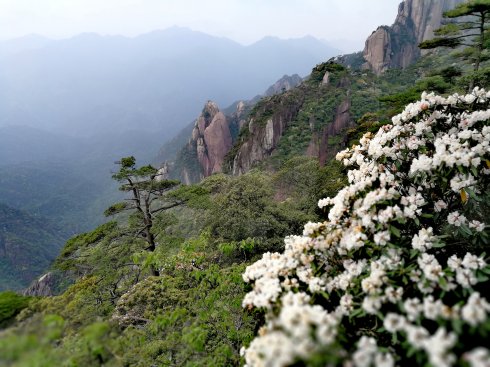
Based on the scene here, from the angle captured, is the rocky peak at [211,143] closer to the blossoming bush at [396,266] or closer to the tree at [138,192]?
the tree at [138,192]

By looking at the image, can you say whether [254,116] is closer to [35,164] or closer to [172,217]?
[172,217]

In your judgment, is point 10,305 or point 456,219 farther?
point 10,305

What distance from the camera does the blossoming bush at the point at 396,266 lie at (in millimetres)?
2049

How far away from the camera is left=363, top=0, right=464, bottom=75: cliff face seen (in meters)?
78.5

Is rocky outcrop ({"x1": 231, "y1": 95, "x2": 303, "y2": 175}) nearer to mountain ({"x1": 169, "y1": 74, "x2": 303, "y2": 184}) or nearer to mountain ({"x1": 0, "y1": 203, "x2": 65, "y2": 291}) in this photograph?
mountain ({"x1": 169, "y1": 74, "x2": 303, "y2": 184})

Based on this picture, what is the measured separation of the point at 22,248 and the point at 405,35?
97.7 meters

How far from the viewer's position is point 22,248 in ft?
240

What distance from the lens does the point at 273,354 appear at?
1871 mm

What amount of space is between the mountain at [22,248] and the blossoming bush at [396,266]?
75.0 m

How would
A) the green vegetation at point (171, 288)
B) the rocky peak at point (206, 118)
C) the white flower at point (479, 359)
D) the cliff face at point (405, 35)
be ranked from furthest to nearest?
the cliff face at point (405, 35), the rocky peak at point (206, 118), the green vegetation at point (171, 288), the white flower at point (479, 359)

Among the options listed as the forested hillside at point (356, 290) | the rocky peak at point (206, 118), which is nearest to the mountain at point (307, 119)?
the rocky peak at point (206, 118)

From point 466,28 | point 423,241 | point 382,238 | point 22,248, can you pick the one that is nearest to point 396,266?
point 382,238

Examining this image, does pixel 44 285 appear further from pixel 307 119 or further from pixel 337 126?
pixel 337 126

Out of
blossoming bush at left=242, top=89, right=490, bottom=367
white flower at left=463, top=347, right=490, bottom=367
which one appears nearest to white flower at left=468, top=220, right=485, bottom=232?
blossoming bush at left=242, top=89, right=490, bottom=367
